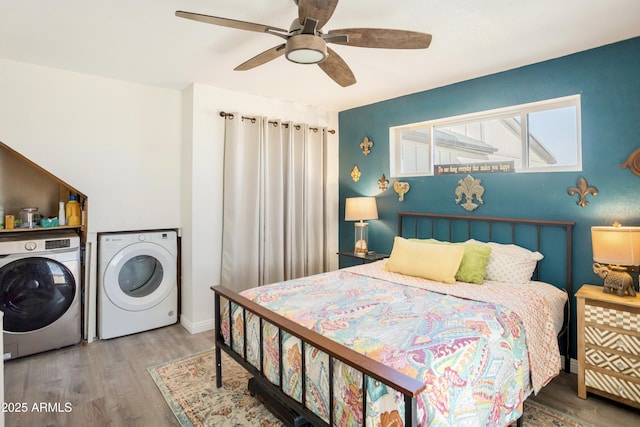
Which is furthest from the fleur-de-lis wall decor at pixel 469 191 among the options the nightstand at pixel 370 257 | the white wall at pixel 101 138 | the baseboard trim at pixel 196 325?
the white wall at pixel 101 138

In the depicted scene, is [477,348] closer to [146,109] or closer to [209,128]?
[209,128]

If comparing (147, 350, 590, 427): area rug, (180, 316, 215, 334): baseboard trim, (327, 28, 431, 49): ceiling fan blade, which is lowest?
(147, 350, 590, 427): area rug

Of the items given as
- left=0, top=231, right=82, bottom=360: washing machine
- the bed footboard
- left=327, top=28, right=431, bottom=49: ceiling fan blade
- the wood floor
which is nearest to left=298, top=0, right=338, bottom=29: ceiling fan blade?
left=327, top=28, right=431, bottom=49: ceiling fan blade

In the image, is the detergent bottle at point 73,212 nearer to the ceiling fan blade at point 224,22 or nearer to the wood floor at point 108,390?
the wood floor at point 108,390

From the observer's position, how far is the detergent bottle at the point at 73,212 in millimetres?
3096

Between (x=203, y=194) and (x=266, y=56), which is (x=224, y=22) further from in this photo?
(x=203, y=194)

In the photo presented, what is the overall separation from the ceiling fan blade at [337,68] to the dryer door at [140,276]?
7.89 feet

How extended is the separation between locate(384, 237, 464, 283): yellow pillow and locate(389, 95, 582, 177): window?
0.99m

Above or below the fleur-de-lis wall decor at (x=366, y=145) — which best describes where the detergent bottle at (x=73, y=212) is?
below

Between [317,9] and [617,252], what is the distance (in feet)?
7.60

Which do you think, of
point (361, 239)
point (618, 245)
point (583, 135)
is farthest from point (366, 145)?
point (618, 245)

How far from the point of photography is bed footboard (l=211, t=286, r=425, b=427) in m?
1.22

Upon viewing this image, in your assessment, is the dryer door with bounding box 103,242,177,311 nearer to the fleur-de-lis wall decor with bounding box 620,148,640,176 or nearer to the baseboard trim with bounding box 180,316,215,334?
the baseboard trim with bounding box 180,316,215,334

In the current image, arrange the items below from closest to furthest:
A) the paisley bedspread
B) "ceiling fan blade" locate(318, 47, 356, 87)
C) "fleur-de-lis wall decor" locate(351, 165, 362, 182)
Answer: the paisley bedspread < "ceiling fan blade" locate(318, 47, 356, 87) < "fleur-de-lis wall decor" locate(351, 165, 362, 182)
